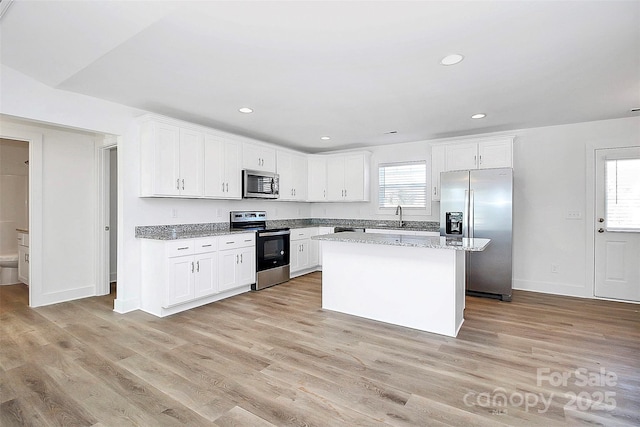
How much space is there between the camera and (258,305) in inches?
159

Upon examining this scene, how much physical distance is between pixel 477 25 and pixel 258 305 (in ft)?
11.9

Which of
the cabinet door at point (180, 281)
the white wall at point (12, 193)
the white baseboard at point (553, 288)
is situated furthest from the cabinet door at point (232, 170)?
the white baseboard at point (553, 288)

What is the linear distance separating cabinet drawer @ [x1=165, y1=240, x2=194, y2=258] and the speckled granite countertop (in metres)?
0.07

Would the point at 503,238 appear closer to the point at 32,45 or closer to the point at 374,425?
the point at 374,425

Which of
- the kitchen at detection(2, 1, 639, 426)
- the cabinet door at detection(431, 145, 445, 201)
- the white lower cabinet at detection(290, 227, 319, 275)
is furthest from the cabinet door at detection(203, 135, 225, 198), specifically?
the cabinet door at detection(431, 145, 445, 201)

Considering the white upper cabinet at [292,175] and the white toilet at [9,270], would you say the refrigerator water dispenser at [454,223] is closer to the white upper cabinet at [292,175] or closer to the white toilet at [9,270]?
the white upper cabinet at [292,175]

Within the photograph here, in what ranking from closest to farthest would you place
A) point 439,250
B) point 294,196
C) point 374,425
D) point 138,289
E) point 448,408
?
point 374,425
point 448,408
point 439,250
point 138,289
point 294,196

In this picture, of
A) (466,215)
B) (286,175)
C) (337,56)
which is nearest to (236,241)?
(286,175)

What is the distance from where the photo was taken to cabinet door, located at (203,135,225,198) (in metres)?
4.30

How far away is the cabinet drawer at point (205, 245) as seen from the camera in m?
3.88

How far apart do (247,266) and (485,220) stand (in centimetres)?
345

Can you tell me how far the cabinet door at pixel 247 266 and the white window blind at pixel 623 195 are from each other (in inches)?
196

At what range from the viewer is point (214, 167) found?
4406 mm

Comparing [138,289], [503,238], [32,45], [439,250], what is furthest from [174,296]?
[503,238]
